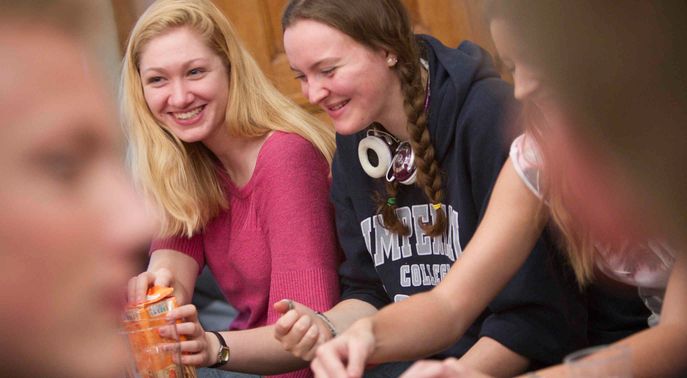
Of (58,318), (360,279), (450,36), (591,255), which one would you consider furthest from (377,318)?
(450,36)

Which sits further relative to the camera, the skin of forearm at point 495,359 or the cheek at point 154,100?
the cheek at point 154,100

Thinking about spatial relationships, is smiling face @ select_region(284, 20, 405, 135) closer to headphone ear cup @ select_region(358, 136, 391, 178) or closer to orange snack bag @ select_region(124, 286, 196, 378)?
headphone ear cup @ select_region(358, 136, 391, 178)

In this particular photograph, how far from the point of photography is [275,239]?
2.10m

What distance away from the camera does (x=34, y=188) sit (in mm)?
766

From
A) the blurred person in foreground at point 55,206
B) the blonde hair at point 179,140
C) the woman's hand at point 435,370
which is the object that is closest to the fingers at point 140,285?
the blonde hair at point 179,140

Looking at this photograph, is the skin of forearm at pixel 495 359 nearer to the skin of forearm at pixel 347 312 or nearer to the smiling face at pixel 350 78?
the skin of forearm at pixel 347 312

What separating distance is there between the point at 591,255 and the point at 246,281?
0.93 metres

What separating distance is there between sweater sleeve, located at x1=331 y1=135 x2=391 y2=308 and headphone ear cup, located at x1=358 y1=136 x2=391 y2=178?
6 cm

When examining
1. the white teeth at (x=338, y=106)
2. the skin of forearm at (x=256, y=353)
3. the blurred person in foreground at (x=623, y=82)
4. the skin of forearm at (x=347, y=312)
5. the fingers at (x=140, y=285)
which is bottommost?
the skin of forearm at (x=256, y=353)

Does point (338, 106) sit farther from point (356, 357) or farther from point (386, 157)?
point (356, 357)

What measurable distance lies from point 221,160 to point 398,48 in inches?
21.9

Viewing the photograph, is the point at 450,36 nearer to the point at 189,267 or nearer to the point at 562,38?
the point at 189,267

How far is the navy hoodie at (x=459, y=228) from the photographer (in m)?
1.70

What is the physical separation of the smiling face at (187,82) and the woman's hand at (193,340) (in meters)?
0.48
